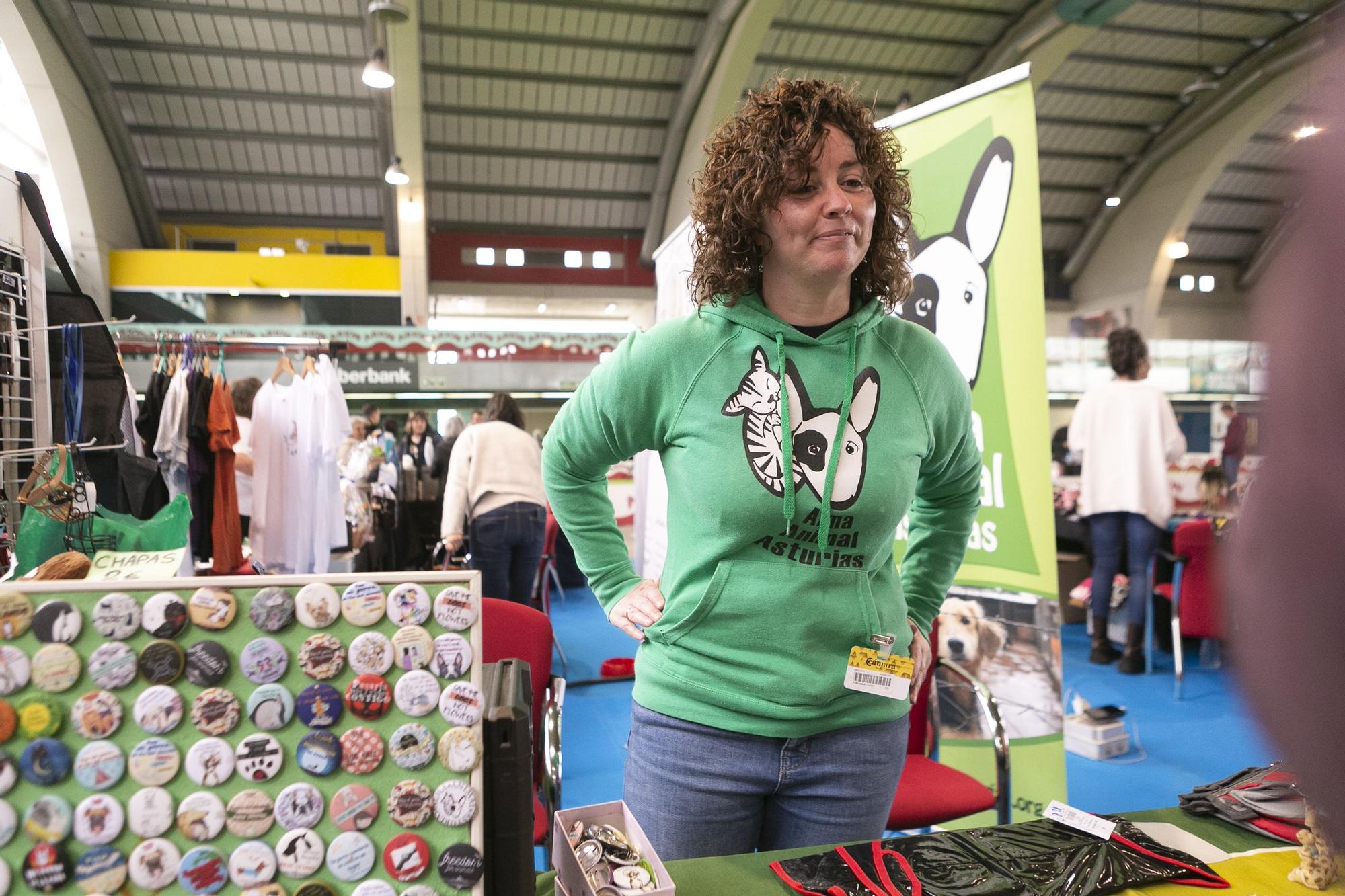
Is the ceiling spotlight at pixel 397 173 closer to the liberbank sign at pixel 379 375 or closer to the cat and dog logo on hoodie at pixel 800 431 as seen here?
the liberbank sign at pixel 379 375

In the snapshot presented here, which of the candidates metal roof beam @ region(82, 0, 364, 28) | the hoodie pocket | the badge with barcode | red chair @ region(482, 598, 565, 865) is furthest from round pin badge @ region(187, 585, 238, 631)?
metal roof beam @ region(82, 0, 364, 28)

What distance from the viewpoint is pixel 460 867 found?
662 mm

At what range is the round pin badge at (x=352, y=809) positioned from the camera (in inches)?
25.8

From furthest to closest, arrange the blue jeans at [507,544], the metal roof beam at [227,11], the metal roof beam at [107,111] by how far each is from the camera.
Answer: the metal roof beam at [227,11]
the metal roof beam at [107,111]
the blue jeans at [507,544]

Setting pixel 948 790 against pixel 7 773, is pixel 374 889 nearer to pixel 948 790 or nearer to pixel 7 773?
pixel 7 773

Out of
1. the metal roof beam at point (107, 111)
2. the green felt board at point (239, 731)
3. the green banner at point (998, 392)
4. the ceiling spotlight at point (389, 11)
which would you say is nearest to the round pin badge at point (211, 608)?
the green felt board at point (239, 731)

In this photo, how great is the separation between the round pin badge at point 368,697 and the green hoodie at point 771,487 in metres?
0.49

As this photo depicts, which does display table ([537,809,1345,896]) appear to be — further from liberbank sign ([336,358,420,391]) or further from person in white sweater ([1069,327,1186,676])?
liberbank sign ([336,358,420,391])

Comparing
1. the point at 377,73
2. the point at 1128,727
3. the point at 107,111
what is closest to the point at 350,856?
the point at 1128,727

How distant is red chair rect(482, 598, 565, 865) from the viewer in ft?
5.79

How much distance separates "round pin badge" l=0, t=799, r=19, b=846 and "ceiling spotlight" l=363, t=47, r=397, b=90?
958 cm

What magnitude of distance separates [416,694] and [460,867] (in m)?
0.14

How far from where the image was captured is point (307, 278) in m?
12.4

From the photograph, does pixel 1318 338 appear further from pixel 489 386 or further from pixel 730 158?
pixel 489 386
